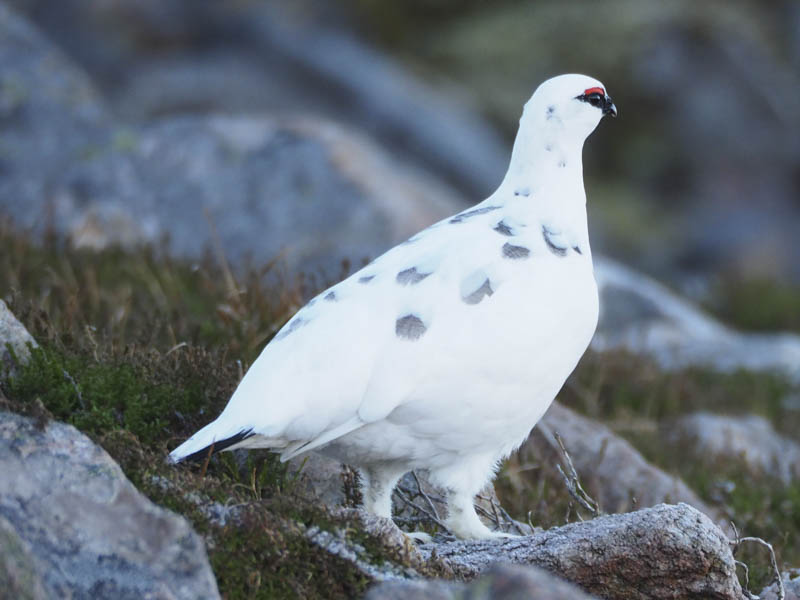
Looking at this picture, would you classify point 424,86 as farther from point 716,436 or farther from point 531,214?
point 531,214

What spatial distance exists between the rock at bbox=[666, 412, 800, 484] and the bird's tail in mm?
3384

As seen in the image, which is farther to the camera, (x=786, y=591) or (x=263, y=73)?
(x=263, y=73)

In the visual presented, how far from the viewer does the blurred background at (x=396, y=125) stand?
7.68m

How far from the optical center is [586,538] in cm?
283

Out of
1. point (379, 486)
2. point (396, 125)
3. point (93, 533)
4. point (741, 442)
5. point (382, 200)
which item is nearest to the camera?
point (93, 533)

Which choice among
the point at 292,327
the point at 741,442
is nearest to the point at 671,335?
the point at 741,442

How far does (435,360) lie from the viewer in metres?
2.99

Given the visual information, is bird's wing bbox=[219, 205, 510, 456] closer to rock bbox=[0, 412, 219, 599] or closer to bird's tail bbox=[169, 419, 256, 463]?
bird's tail bbox=[169, 419, 256, 463]

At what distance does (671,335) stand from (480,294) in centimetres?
553

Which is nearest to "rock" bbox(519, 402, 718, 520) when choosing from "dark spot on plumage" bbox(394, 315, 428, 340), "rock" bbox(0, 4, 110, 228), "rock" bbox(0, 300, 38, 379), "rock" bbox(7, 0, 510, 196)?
"dark spot on plumage" bbox(394, 315, 428, 340)

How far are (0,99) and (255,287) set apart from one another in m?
4.18

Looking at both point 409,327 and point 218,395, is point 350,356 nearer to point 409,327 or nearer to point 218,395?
point 409,327

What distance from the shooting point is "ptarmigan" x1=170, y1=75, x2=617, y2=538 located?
9.72 feet

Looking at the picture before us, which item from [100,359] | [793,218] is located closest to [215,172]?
[100,359]
